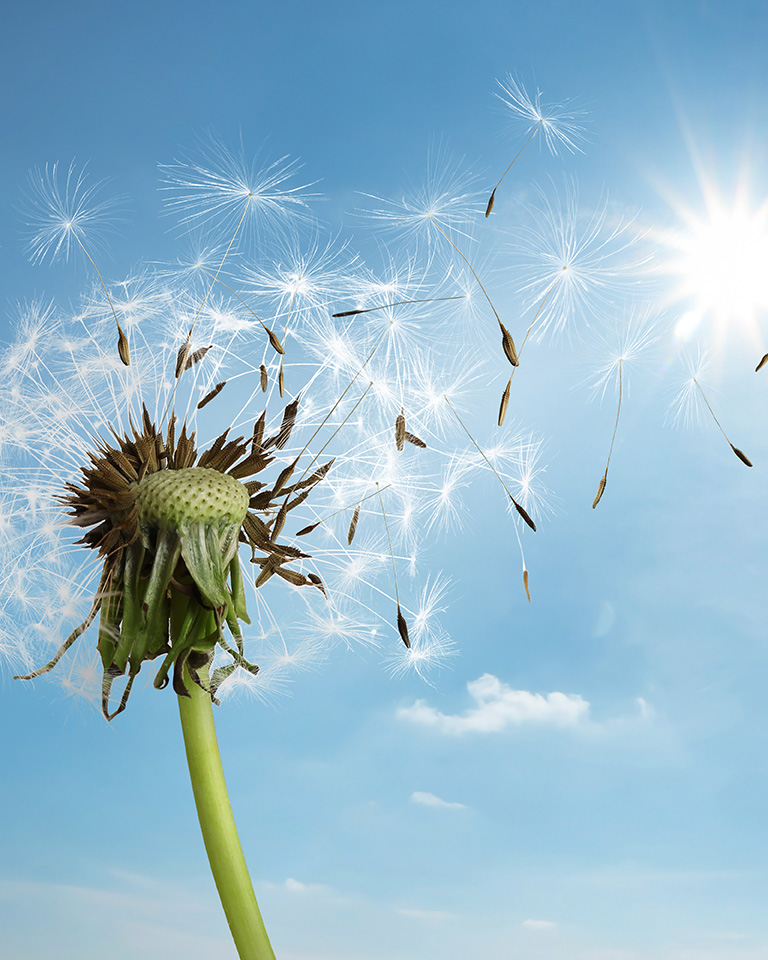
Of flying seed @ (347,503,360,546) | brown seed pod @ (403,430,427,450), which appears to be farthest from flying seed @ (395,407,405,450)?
flying seed @ (347,503,360,546)

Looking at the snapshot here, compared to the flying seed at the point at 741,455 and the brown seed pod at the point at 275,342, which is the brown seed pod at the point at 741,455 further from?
the brown seed pod at the point at 275,342

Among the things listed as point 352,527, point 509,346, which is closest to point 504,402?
point 509,346

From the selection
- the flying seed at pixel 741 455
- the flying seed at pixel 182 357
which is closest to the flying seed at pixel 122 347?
the flying seed at pixel 182 357

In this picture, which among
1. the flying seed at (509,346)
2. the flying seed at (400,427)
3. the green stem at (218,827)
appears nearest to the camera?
the green stem at (218,827)

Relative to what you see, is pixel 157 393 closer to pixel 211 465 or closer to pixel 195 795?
pixel 211 465

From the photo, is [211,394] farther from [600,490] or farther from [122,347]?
[600,490]

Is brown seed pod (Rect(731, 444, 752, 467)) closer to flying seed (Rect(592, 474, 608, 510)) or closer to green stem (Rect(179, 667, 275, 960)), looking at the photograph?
flying seed (Rect(592, 474, 608, 510))

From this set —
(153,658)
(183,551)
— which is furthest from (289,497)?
(153,658)
